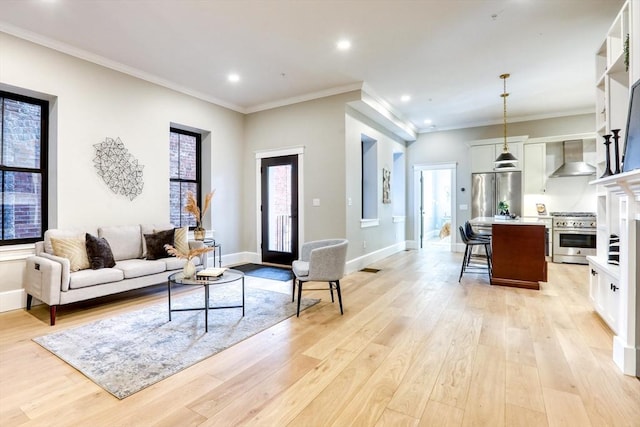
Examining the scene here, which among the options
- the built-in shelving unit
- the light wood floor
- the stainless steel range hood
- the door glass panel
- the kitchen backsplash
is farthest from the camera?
A: the kitchen backsplash

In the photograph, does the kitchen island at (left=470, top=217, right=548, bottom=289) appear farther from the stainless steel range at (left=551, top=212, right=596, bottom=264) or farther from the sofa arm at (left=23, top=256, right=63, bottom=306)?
the sofa arm at (left=23, top=256, right=63, bottom=306)

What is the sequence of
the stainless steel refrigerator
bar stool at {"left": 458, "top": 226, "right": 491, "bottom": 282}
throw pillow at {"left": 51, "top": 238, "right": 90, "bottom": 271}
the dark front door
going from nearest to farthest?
throw pillow at {"left": 51, "top": 238, "right": 90, "bottom": 271} < bar stool at {"left": 458, "top": 226, "right": 491, "bottom": 282} < the dark front door < the stainless steel refrigerator

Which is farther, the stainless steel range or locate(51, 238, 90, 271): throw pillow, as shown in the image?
the stainless steel range

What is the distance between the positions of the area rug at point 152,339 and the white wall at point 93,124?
161 cm

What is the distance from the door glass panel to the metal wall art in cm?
228

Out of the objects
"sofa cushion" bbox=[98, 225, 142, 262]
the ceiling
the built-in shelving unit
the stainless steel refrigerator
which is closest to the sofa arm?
"sofa cushion" bbox=[98, 225, 142, 262]

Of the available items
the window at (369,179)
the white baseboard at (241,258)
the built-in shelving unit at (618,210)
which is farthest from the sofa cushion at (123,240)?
the built-in shelving unit at (618,210)

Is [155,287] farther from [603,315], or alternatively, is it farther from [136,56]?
[603,315]

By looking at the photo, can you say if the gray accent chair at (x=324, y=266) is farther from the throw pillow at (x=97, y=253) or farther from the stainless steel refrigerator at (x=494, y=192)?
the stainless steel refrigerator at (x=494, y=192)

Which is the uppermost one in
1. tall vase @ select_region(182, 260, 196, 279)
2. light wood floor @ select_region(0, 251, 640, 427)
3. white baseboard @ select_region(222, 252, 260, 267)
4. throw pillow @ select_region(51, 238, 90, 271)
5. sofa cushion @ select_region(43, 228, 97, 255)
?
sofa cushion @ select_region(43, 228, 97, 255)

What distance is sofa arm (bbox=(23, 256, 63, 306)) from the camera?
3064 millimetres

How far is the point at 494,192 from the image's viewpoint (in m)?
7.14

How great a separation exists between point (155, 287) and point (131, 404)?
2.95m

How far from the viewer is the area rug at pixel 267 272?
16.6 ft
